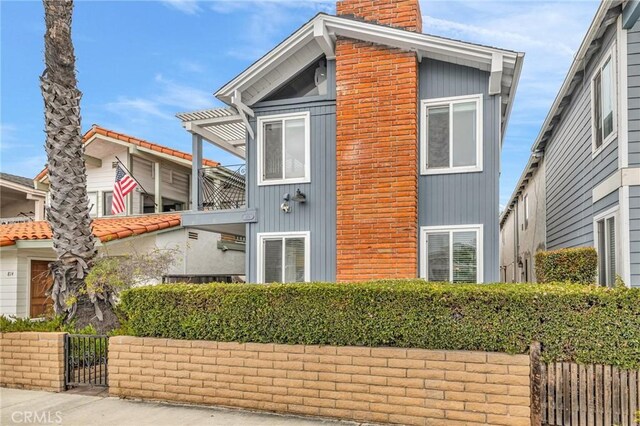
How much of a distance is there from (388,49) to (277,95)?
2671 mm

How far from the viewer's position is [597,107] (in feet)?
30.5

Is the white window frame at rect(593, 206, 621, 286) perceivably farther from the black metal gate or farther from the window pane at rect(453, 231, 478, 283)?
the black metal gate

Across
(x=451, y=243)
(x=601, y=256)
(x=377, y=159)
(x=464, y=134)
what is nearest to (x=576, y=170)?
(x=601, y=256)

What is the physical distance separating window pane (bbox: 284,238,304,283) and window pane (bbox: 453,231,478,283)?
3111mm

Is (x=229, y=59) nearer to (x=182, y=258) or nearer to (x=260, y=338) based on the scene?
(x=182, y=258)

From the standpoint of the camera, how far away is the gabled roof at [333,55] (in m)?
8.34

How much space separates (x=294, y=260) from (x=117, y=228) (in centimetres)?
547

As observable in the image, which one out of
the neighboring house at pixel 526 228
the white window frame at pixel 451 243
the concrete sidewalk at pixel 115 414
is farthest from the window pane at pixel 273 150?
A: the neighboring house at pixel 526 228

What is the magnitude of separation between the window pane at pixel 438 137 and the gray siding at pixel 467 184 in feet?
0.89

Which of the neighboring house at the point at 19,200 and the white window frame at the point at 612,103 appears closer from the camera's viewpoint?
the white window frame at the point at 612,103

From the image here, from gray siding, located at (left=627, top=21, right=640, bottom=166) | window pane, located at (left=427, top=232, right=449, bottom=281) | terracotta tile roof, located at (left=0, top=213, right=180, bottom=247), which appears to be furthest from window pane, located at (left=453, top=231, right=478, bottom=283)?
terracotta tile roof, located at (left=0, top=213, right=180, bottom=247)

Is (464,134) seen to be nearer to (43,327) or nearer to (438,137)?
(438,137)

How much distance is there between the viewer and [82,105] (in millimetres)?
8539

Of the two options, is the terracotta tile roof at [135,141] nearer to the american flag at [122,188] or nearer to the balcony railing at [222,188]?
the american flag at [122,188]
